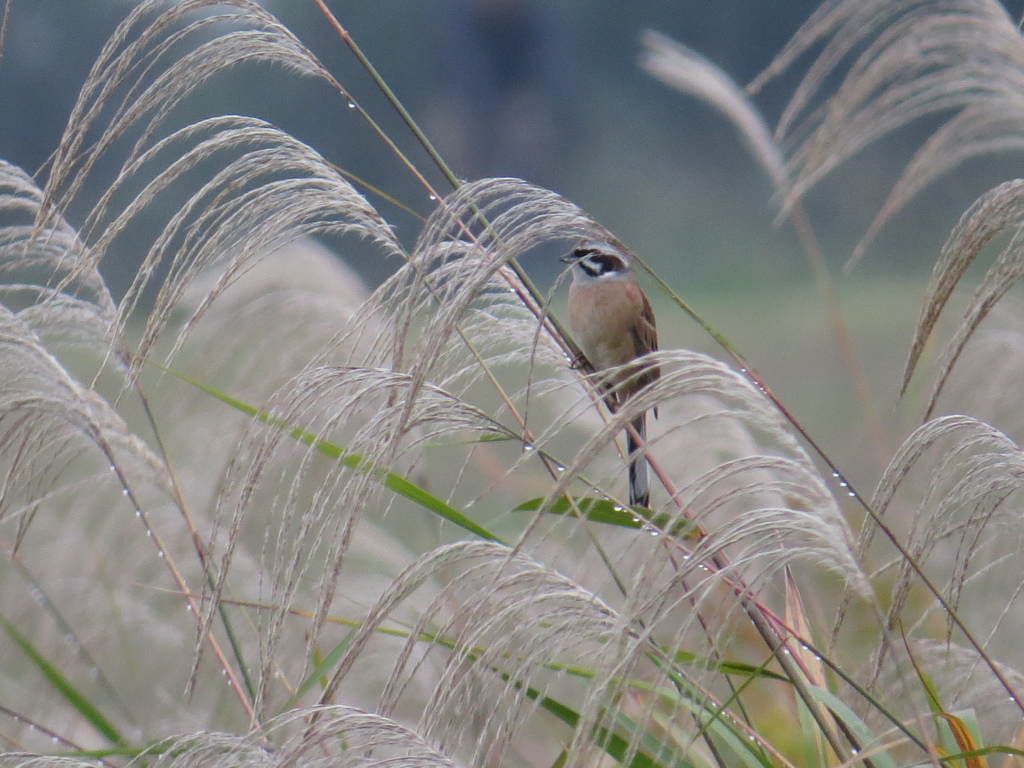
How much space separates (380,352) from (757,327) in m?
7.76

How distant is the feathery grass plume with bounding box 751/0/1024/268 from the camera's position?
157 cm

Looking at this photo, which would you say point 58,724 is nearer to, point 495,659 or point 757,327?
point 495,659

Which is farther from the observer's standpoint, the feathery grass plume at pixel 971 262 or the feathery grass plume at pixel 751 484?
the feathery grass plume at pixel 971 262

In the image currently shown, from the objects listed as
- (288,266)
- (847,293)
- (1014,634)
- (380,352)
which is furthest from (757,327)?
(380,352)

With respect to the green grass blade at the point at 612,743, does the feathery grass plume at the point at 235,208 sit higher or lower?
higher

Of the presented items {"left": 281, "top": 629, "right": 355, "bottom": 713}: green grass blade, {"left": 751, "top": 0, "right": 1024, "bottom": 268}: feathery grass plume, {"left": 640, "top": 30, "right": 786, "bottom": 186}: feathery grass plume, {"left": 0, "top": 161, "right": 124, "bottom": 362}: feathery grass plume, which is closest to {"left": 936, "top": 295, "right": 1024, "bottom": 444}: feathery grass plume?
{"left": 751, "top": 0, "right": 1024, "bottom": 268}: feathery grass plume

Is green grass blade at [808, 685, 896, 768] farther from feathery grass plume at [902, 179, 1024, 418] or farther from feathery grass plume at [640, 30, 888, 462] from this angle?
feathery grass plume at [640, 30, 888, 462]

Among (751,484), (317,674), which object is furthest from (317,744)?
(751,484)

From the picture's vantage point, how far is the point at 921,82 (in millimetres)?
1638

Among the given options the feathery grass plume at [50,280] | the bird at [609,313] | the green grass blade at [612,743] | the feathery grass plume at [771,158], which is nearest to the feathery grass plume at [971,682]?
the green grass blade at [612,743]

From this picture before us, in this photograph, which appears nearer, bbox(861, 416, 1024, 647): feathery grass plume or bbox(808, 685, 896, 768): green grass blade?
bbox(861, 416, 1024, 647): feathery grass plume

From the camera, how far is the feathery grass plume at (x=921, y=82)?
5.16ft

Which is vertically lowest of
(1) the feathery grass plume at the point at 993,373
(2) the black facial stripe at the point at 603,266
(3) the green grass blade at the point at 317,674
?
(3) the green grass blade at the point at 317,674

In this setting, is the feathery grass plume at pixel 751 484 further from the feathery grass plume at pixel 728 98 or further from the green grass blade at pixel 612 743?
the feathery grass plume at pixel 728 98
